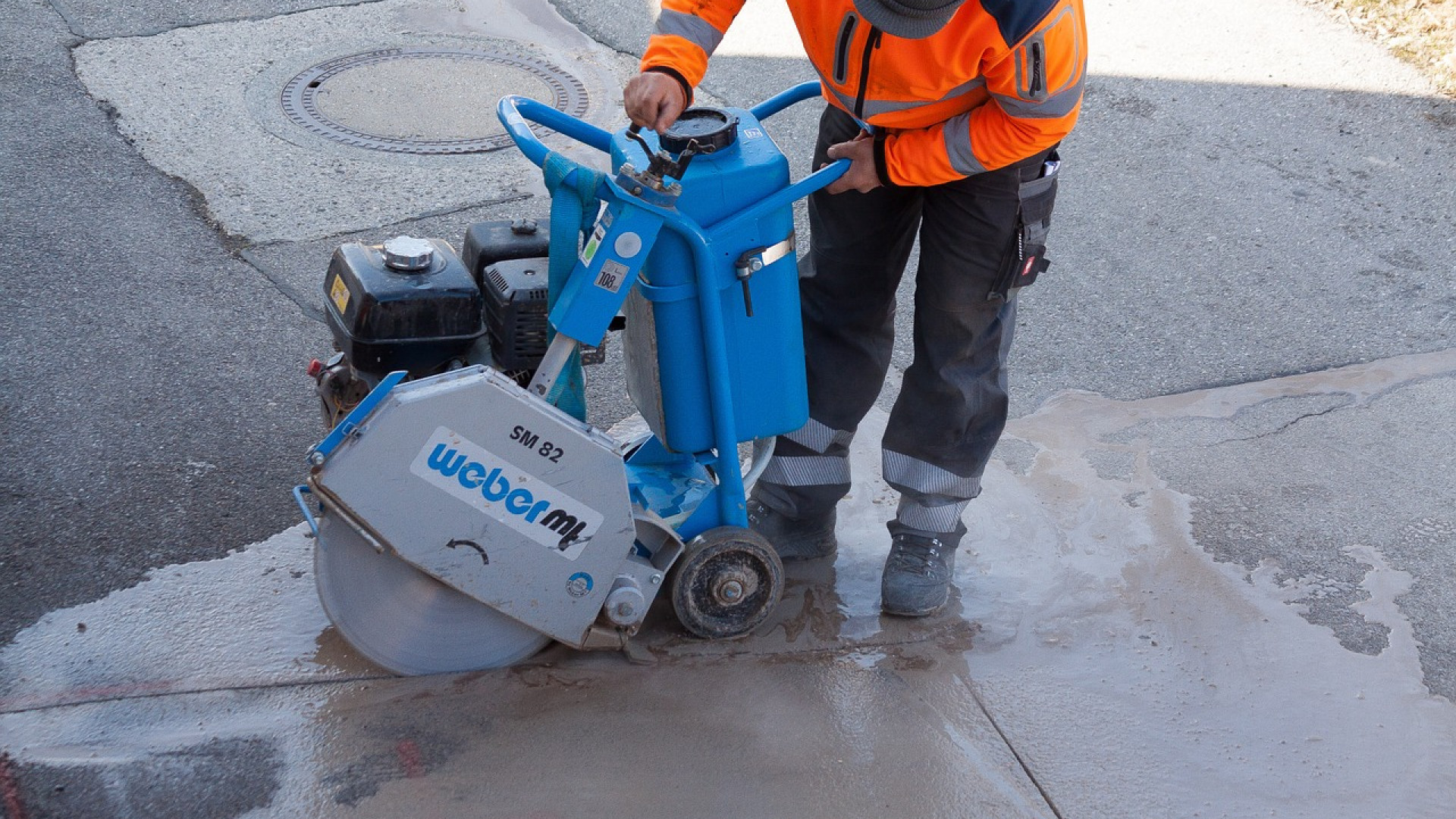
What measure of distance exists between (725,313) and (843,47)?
0.55 m

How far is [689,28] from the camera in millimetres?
2402

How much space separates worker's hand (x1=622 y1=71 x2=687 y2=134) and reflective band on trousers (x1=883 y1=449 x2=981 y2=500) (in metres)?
1.01

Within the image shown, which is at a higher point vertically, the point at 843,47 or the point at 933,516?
the point at 843,47

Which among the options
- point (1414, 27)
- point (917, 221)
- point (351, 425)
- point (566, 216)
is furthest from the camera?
point (1414, 27)

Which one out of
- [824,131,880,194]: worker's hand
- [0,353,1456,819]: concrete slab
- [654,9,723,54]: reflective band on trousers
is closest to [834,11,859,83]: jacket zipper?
[824,131,880,194]: worker's hand

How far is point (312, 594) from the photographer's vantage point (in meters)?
2.64

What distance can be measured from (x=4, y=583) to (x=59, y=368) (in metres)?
0.83

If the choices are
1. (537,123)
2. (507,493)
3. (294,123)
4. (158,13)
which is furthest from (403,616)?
(158,13)

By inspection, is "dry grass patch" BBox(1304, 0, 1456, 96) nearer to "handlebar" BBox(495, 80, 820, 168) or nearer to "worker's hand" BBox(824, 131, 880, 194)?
"worker's hand" BBox(824, 131, 880, 194)

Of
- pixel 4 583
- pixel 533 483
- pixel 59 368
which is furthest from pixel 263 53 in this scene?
pixel 533 483

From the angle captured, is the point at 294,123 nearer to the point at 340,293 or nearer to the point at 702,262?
the point at 340,293

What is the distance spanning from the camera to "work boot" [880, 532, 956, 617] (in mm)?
2783

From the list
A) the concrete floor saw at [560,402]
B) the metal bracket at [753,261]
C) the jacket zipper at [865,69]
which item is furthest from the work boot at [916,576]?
the jacket zipper at [865,69]

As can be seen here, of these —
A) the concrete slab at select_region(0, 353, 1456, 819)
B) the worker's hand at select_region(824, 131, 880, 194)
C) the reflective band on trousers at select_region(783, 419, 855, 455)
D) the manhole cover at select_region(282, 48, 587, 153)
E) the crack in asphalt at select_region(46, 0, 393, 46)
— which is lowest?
the concrete slab at select_region(0, 353, 1456, 819)
